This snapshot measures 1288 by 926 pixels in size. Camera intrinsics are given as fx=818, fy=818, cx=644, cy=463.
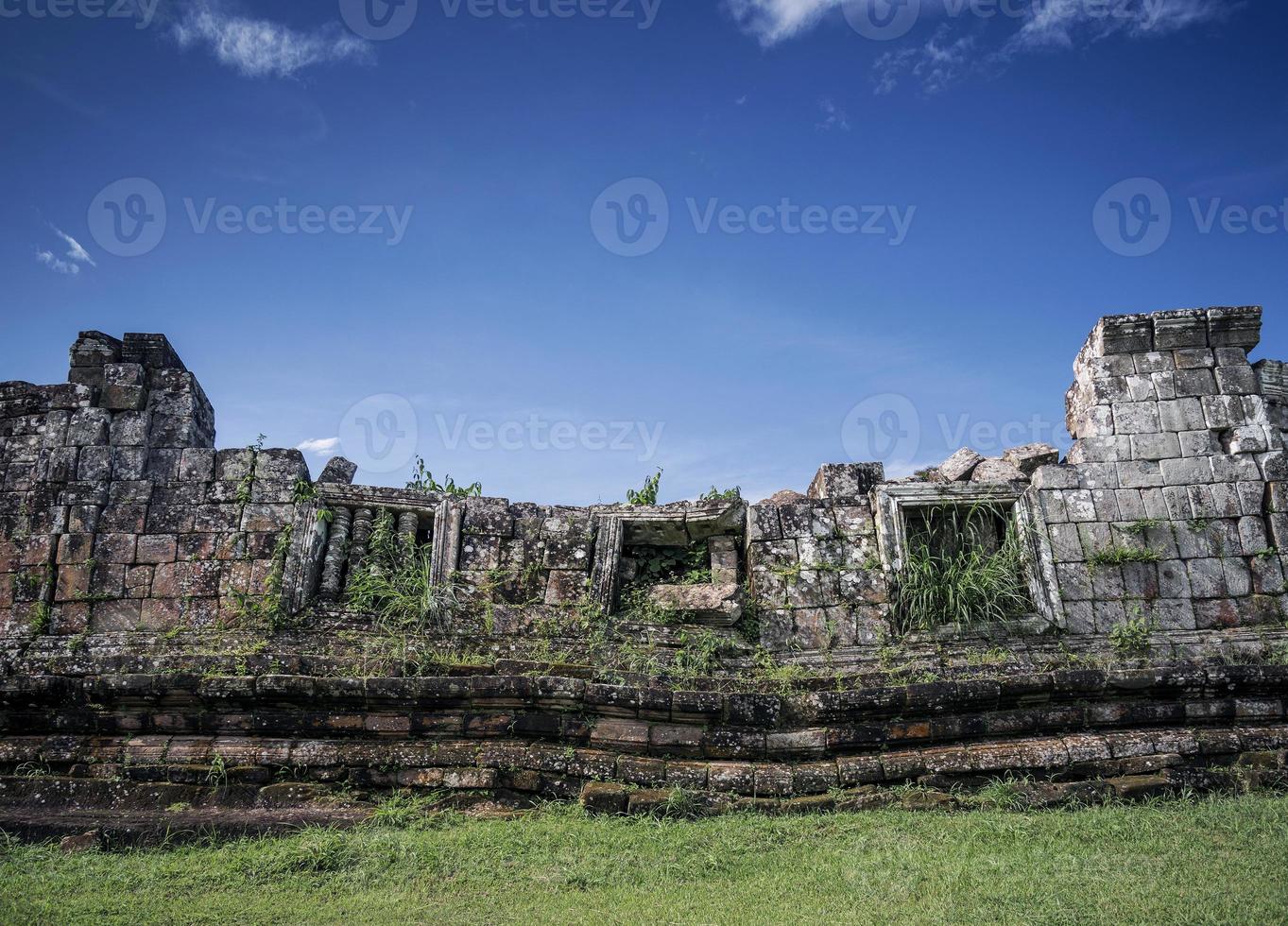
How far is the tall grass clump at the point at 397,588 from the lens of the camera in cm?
793

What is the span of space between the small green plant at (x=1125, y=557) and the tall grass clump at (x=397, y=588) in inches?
249

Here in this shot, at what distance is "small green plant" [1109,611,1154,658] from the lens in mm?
7711

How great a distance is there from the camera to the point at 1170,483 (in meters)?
8.31

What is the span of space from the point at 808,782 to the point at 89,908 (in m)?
4.60

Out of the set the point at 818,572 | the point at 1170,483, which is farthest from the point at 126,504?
the point at 1170,483

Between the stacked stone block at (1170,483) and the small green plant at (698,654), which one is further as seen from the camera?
the stacked stone block at (1170,483)

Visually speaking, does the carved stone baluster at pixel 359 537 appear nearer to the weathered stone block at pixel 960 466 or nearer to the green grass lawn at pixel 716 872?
the green grass lawn at pixel 716 872

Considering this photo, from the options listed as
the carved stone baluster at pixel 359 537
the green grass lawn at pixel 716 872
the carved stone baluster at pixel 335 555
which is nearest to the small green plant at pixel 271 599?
the carved stone baluster at pixel 335 555

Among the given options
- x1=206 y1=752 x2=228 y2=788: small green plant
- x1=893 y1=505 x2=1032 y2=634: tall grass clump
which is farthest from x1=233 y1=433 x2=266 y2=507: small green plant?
x1=893 y1=505 x2=1032 y2=634: tall grass clump

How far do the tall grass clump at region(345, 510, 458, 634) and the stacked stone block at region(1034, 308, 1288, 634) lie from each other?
6.11 metres

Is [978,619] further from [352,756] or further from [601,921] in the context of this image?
[352,756]

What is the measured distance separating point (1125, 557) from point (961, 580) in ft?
5.27

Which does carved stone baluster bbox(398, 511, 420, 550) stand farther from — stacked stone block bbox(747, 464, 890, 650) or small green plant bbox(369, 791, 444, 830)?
stacked stone block bbox(747, 464, 890, 650)

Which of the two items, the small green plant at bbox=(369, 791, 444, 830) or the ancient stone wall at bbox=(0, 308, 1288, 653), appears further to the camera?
the ancient stone wall at bbox=(0, 308, 1288, 653)
